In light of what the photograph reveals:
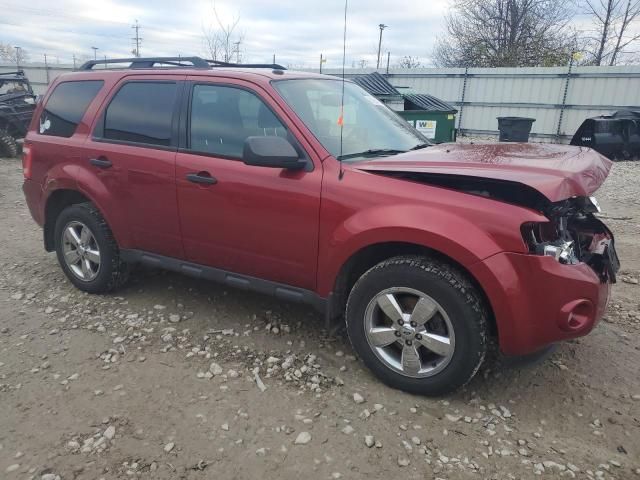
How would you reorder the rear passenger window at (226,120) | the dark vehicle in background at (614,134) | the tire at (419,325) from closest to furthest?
the tire at (419,325) < the rear passenger window at (226,120) < the dark vehicle in background at (614,134)

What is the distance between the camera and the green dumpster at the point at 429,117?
9.77 m

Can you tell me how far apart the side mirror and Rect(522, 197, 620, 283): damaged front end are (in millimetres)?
1349

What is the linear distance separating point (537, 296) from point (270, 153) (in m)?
1.63

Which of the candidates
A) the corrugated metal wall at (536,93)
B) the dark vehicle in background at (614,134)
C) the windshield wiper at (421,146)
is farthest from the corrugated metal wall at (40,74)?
the windshield wiper at (421,146)

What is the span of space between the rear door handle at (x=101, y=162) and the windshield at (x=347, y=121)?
1506 millimetres

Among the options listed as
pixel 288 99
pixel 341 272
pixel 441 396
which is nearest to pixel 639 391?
pixel 441 396

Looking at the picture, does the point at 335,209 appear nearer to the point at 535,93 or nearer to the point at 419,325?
the point at 419,325

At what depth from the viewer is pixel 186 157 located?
3.54 metres

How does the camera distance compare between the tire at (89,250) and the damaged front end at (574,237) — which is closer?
the damaged front end at (574,237)

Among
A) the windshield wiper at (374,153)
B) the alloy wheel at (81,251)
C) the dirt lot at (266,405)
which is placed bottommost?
the dirt lot at (266,405)

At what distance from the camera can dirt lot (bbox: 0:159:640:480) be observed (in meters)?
2.45

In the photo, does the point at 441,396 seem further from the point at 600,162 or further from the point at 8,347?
the point at 8,347

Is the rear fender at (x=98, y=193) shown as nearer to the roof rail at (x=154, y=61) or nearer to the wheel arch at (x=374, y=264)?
the roof rail at (x=154, y=61)

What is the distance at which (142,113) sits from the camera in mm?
3832
